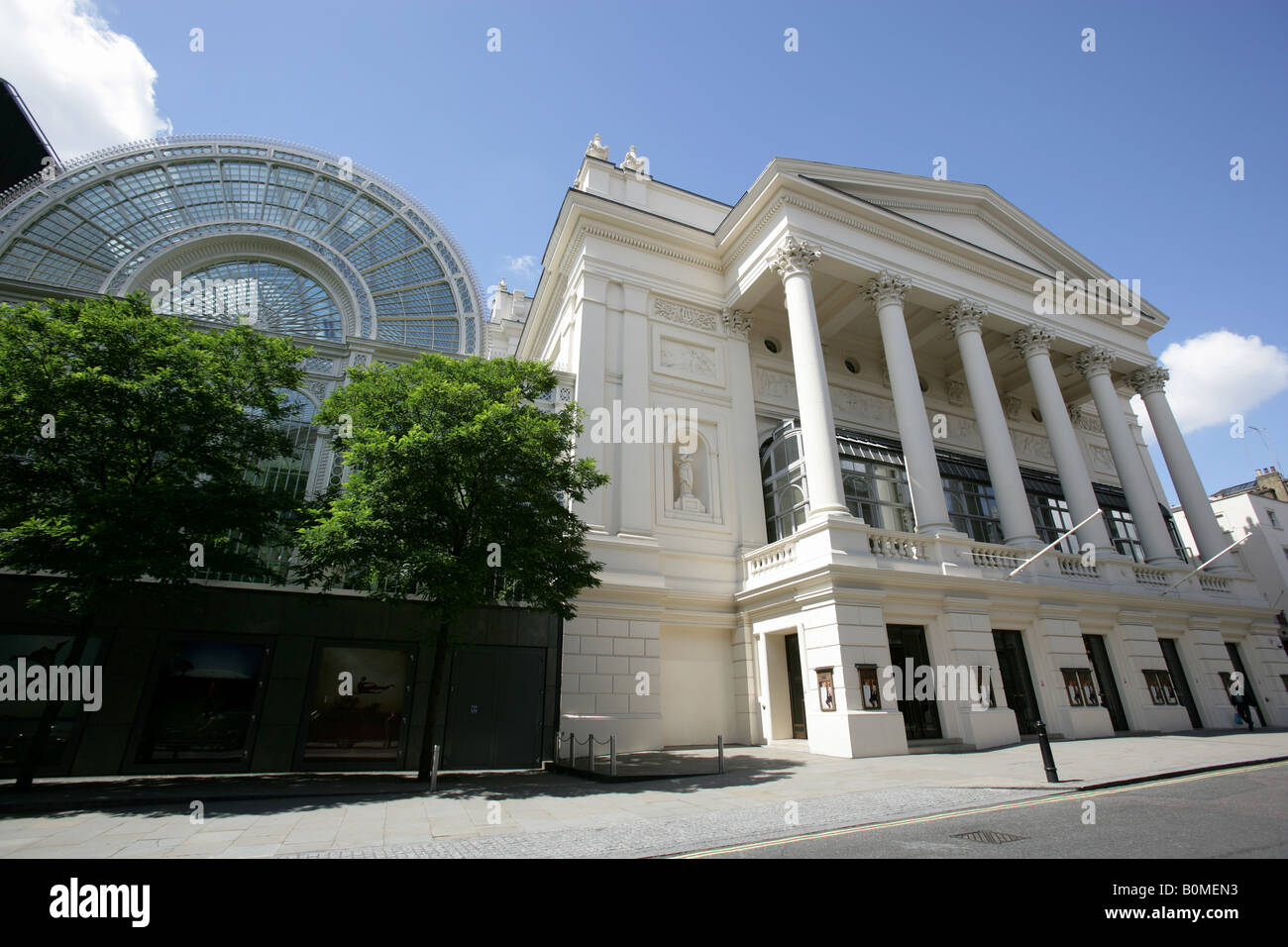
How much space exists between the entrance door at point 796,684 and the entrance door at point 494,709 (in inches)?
299

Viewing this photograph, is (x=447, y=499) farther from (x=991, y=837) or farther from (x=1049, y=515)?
(x=1049, y=515)

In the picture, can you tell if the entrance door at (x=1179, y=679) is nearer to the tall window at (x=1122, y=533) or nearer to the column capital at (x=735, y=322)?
the tall window at (x=1122, y=533)

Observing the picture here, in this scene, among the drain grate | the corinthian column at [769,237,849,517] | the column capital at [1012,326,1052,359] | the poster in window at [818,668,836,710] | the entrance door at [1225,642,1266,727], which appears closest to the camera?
the drain grate

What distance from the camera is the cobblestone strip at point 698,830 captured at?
19.9 feet

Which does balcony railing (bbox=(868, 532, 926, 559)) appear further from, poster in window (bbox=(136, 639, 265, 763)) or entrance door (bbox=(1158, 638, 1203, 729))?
poster in window (bbox=(136, 639, 265, 763))

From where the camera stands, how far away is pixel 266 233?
23984 mm

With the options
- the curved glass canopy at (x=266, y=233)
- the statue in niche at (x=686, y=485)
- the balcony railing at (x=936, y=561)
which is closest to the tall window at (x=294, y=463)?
the curved glass canopy at (x=266, y=233)

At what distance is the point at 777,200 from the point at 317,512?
1839 cm

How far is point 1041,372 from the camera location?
2431 cm

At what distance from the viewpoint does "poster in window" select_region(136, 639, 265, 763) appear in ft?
45.0

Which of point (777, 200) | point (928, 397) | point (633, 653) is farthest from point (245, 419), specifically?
point (928, 397)

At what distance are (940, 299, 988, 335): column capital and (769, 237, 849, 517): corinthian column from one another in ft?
21.5

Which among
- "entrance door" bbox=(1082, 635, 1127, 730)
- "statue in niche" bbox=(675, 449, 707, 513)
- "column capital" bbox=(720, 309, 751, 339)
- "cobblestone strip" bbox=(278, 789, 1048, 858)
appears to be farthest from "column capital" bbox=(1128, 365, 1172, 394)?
"cobblestone strip" bbox=(278, 789, 1048, 858)

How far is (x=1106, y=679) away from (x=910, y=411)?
11492mm
